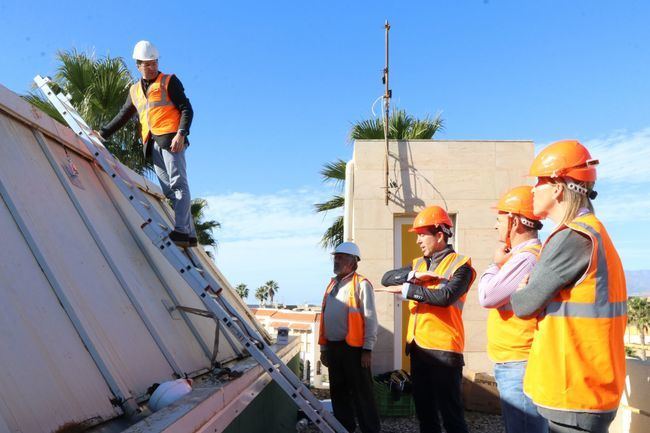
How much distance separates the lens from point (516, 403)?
2.71 meters

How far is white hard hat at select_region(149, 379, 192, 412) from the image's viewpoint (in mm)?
2414

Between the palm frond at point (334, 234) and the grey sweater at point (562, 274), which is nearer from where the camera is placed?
the grey sweater at point (562, 274)

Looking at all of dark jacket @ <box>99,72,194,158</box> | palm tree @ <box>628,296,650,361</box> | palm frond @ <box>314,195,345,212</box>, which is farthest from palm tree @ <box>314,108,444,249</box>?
palm tree @ <box>628,296,650,361</box>

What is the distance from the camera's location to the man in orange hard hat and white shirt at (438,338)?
376 cm

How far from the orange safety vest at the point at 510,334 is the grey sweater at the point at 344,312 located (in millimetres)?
1980

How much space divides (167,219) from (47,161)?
6.06ft

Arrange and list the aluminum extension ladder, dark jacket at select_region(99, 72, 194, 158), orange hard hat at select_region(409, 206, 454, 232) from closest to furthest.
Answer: the aluminum extension ladder → dark jacket at select_region(99, 72, 194, 158) → orange hard hat at select_region(409, 206, 454, 232)

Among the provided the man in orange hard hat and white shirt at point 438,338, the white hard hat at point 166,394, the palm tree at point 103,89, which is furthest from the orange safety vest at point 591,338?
the palm tree at point 103,89

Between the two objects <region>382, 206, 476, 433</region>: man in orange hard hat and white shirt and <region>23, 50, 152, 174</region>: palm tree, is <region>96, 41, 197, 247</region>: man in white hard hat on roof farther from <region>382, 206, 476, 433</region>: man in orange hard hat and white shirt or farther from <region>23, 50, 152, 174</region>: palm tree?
<region>23, 50, 152, 174</region>: palm tree

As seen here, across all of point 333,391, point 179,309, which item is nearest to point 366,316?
point 333,391

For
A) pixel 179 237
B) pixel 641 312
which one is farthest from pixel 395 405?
pixel 641 312

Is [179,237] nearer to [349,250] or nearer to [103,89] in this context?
[349,250]

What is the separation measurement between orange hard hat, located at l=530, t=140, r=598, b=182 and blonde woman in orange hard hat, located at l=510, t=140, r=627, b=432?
188 millimetres

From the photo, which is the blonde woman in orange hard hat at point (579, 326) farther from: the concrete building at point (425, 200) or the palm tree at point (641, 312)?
the palm tree at point (641, 312)
